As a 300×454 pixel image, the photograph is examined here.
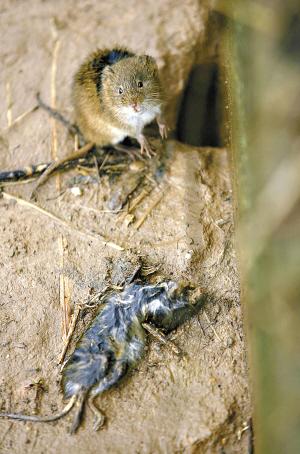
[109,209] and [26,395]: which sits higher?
[109,209]

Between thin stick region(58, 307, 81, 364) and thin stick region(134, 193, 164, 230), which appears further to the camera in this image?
thin stick region(134, 193, 164, 230)

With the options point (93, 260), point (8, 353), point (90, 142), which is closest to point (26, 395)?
point (8, 353)

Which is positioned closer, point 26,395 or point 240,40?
point 240,40

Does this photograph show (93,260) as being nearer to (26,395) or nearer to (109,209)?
(109,209)

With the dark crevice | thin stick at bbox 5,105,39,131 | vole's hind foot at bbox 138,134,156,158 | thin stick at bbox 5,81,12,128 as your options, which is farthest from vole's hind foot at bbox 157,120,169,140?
thin stick at bbox 5,81,12,128

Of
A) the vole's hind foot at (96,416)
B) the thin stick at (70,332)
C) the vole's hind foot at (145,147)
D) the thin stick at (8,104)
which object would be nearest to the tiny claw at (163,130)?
the vole's hind foot at (145,147)

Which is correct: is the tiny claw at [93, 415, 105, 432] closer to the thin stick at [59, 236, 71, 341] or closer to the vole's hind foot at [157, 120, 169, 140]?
the thin stick at [59, 236, 71, 341]

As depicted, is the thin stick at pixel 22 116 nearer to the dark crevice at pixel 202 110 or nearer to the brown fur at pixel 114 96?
the brown fur at pixel 114 96
